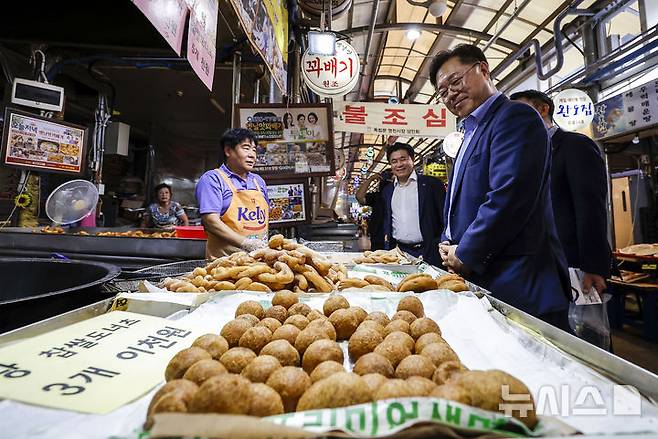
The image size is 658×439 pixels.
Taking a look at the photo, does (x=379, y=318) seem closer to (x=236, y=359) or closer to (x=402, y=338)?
(x=402, y=338)

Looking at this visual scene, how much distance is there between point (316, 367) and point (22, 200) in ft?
20.9

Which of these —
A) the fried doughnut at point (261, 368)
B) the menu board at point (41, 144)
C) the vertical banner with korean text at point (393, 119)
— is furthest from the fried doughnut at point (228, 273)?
the vertical banner with korean text at point (393, 119)

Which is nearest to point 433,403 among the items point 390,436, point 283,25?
point 390,436

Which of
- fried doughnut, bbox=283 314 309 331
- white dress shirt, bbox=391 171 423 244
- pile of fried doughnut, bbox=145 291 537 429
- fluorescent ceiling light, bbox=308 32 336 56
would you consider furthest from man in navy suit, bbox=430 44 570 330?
fluorescent ceiling light, bbox=308 32 336 56

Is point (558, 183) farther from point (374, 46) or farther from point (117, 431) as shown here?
point (374, 46)

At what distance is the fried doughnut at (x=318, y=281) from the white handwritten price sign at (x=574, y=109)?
654 cm

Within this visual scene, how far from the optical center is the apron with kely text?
3.34 metres

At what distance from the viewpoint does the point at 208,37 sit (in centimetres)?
259

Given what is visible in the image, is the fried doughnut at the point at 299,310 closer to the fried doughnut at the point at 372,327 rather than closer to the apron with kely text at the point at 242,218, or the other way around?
the fried doughnut at the point at 372,327

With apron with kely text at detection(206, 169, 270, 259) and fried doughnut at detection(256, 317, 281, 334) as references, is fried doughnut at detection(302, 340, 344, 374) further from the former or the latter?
apron with kely text at detection(206, 169, 270, 259)

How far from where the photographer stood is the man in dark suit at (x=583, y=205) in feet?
8.64

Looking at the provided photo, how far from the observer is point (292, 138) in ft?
15.6

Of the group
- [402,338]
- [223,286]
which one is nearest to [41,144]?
[223,286]

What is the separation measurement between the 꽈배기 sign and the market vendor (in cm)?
205
